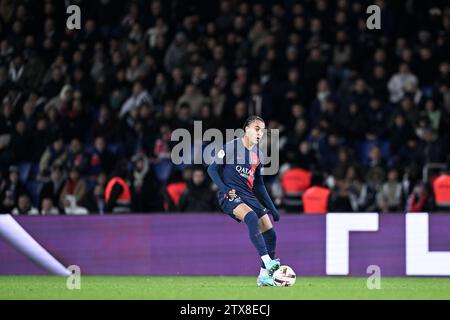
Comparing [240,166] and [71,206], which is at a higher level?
[240,166]

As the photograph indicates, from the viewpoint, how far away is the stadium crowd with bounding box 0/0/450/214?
1739cm

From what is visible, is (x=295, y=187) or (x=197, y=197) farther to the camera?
(x=295, y=187)

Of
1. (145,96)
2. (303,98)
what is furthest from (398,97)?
(145,96)

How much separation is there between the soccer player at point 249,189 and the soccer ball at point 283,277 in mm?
62

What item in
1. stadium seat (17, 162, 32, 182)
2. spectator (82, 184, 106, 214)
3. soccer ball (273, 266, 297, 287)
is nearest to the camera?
soccer ball (273, 266, 297, 287)

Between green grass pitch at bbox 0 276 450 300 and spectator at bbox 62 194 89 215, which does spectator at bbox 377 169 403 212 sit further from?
spectator at bbox 62 194 89 215

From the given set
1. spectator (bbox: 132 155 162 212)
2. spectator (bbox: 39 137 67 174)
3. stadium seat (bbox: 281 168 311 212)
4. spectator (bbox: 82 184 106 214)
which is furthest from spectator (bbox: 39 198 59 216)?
stadium seat (bbox: 281 168 311 212)

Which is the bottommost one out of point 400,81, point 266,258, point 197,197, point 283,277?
point 283,277

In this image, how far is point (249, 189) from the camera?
1262 centimetres

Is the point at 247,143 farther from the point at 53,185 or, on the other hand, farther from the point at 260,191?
the point at 53,185

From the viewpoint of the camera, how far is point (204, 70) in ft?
64.6

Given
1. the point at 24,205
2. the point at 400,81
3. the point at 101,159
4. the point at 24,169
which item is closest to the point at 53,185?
the point at 24,205

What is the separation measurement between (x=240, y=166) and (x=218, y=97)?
21.3ft

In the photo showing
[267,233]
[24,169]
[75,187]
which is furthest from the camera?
[24,169]
